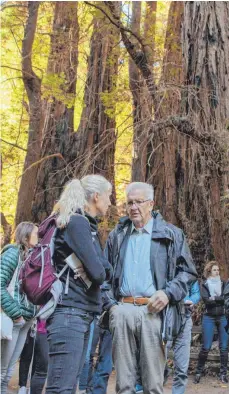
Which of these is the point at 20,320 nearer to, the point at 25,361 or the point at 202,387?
the point at 25,361

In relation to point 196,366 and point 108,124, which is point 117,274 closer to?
point 196,366

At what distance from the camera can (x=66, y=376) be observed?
3166mm

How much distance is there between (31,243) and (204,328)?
146 inches

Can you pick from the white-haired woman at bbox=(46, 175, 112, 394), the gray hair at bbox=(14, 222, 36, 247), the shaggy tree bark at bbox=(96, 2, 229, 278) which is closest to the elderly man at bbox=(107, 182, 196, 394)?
the white-haired woman at bbox=(46, 175, 112, 394)

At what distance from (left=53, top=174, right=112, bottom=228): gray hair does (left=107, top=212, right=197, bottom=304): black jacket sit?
25.3 inches

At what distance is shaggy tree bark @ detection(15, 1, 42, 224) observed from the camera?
11.5 metres

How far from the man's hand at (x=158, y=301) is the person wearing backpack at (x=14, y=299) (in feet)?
4.97

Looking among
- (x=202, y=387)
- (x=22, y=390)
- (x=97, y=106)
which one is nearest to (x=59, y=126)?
(x=97, y=106)

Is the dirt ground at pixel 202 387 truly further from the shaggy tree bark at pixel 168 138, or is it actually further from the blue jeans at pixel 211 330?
the shaggy tree bark at pixel 168 138

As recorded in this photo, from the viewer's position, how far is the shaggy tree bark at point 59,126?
1351cm

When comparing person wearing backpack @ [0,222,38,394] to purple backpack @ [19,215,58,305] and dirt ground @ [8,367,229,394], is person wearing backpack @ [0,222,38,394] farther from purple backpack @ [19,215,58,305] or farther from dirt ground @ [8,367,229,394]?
dirt ground @ [8,367,229,394]

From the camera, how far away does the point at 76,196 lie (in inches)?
136

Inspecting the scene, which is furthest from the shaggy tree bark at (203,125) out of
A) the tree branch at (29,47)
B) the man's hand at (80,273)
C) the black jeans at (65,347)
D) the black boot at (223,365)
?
the black jeans at (65,347)

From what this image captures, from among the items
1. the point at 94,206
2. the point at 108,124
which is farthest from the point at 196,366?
the point at 108,124
